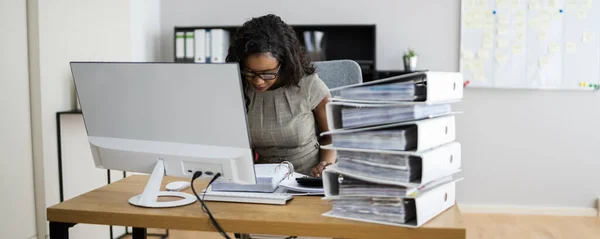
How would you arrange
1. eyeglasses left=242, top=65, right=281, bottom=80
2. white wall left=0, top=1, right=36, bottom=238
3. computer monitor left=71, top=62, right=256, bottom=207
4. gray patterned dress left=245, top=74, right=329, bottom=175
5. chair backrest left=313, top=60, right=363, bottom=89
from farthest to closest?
white wall left=0, top=1, right=36, bottom=238 < chair backrest left=313, top=60, right=363, bottom=89 < gray patterned dress left=245, top=74, right=329, bottom=175 < eyeglasses left=242, top=65, right=281, bottom=80 < computer monitor left=71, top=62, right=256, bottom=207

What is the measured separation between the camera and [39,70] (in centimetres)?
261

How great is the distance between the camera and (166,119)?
1.33 meters

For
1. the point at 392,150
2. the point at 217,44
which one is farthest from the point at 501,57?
the point at 392,150

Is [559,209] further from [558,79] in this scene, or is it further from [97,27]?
[97,27]

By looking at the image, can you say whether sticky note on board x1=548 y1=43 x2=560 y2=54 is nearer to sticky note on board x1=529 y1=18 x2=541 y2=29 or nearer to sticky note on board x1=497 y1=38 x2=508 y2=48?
sticky note on board x1=529 y1=18 x2=541 y2=29

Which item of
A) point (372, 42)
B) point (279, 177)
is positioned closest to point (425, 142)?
point (279, 177)

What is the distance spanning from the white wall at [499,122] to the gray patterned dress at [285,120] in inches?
79.1

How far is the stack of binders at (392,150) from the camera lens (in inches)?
45.1

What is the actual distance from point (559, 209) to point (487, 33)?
1314mm

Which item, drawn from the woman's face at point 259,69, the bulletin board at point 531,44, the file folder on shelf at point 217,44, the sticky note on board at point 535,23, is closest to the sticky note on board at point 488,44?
the bulletin board at point 531,44

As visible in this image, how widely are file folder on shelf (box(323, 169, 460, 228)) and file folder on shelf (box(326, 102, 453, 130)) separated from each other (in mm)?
120

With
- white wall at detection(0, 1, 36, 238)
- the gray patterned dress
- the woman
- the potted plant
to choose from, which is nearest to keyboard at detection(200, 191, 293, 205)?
the woman

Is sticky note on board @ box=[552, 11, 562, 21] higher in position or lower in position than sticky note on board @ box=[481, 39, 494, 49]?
higher

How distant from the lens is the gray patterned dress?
1956 millimetres
